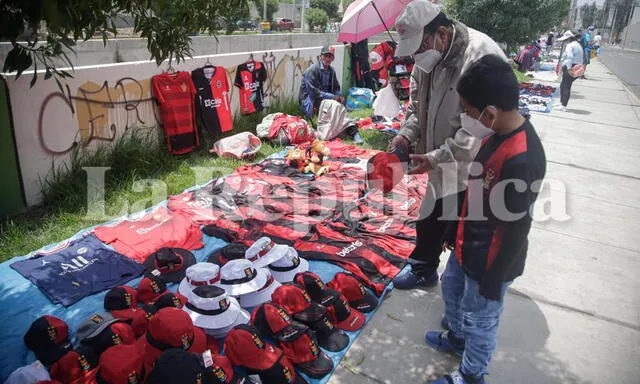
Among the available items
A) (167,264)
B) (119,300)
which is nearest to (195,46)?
(167,264)

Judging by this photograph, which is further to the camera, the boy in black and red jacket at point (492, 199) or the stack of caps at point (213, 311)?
the stack of caps at point (213, 311)

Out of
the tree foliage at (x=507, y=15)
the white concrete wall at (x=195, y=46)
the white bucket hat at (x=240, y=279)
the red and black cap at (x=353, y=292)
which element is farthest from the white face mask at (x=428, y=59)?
the tree foliage at (x=507, y=15)

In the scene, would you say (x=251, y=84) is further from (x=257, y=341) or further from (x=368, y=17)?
(x=257, y=341)

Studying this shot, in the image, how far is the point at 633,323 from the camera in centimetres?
322

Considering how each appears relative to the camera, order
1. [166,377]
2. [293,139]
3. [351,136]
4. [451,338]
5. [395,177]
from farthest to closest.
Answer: [351,136] < [293,139] < [395,177] < [451,338] < [166,377]

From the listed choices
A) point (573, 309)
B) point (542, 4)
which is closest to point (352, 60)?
point (542, 4)

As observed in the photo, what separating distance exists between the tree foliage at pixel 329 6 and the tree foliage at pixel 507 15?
138ft

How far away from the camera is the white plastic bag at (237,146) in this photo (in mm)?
6332

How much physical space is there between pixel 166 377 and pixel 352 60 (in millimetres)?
10082

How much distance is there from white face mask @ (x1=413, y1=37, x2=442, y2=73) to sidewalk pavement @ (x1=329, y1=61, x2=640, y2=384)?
1717mm

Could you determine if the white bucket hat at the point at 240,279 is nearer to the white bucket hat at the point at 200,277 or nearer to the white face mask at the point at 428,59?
the white bucket hat at the point at 200,277

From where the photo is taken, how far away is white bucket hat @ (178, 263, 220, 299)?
2984 millimetres

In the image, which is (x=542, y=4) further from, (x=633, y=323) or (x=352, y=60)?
(x=633, y=323)

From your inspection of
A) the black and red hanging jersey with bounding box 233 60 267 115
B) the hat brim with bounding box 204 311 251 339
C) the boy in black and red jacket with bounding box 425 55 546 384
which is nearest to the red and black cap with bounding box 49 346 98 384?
the hat brim with bounding box 204 311 251 339
